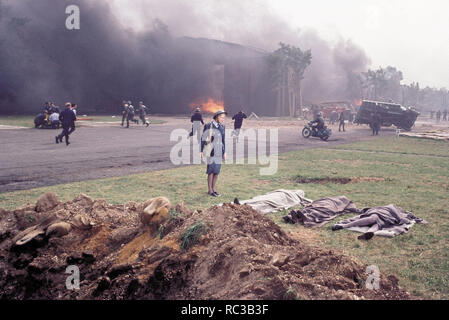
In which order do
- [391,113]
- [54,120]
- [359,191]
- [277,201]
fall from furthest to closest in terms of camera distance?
[391,113] < [54,120] < [359,191] < [277,201]

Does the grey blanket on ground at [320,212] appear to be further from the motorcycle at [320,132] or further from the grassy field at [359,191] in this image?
the motorcycle at [320,132]

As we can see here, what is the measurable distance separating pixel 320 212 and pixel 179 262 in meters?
3.68

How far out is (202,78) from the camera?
4825 cm

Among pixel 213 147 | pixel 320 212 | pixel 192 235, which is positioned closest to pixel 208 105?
pixel 213 147

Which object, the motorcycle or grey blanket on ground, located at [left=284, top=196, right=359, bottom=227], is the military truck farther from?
grey blanket on ground, located at [left=284, top=196, right=359, bottom=227]

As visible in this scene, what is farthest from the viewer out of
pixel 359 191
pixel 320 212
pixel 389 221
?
pixel 359 191

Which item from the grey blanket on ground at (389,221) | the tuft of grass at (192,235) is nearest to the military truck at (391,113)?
the grey blanket on ground at (389,221)

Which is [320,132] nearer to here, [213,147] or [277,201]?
[213,147]

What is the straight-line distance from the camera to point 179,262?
3.92 m

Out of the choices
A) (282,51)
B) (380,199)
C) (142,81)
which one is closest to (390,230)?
(380,199)

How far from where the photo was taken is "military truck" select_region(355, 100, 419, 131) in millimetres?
31766

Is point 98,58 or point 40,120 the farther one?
point 98,58

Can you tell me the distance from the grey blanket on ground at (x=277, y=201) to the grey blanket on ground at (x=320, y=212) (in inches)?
18.9
